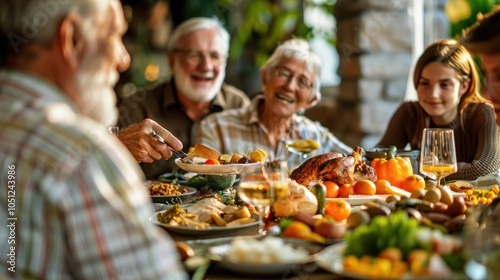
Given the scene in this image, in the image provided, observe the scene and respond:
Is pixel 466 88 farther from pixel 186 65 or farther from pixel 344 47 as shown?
pixel 186 65

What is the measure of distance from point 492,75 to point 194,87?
257 cm

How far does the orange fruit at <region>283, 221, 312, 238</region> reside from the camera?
1.72m

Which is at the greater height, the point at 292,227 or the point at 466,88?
the point at 466,88

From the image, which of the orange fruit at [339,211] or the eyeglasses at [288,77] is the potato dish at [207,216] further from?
the eyeglasses at [288,77]

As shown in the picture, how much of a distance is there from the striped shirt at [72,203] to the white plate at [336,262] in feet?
1.18

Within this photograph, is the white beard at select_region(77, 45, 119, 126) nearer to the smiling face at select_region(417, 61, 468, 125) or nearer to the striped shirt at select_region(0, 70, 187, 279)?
the striped shirt at select_region(0, 70, 187, 279)

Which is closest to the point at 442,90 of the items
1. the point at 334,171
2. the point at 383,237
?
the point at 334,171

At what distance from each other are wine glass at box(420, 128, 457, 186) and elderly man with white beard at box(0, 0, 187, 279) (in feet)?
4.28

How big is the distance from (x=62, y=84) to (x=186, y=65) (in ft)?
9.68

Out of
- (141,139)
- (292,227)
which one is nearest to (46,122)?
(292,227)

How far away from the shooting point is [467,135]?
3.12m

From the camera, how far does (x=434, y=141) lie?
2.37 metres

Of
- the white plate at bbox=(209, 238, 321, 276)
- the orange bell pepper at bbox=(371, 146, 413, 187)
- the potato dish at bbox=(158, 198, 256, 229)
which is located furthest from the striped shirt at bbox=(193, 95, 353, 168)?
the white plate at bbox=(209, 238, 321, 276)

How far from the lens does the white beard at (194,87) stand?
420 centimetres
